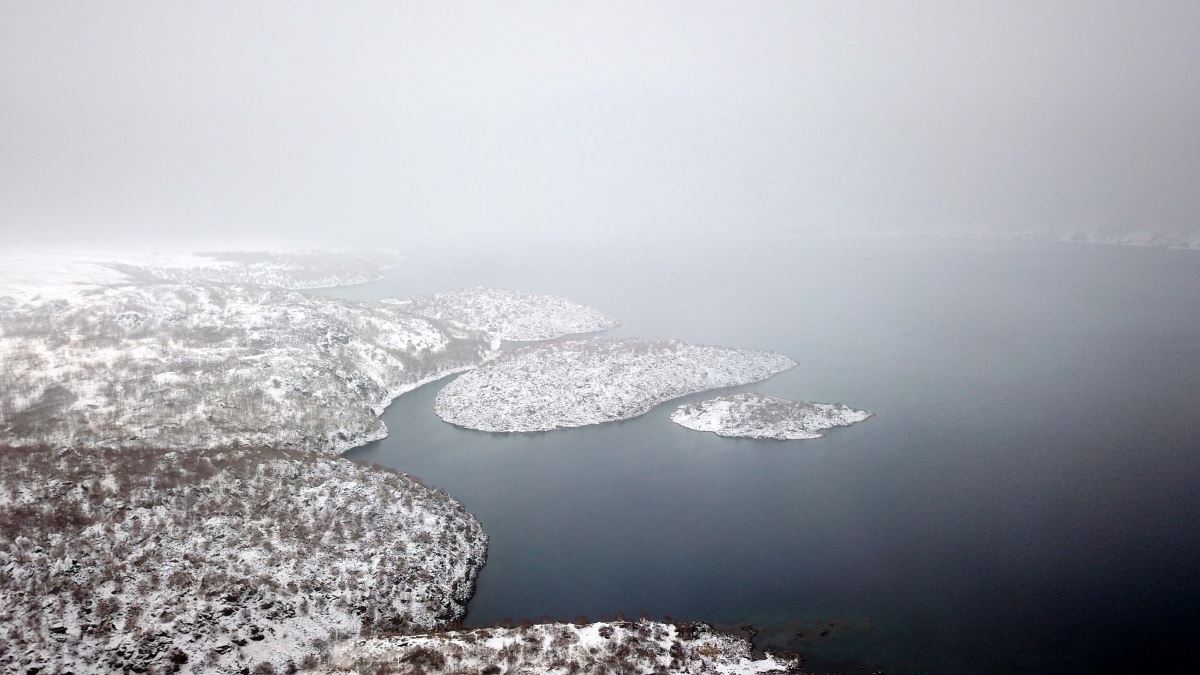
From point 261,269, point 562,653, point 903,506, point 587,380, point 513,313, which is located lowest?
Result: point 562,653

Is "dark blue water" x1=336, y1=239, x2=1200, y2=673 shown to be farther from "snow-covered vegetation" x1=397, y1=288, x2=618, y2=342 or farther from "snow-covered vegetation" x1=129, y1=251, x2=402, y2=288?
"snow-covered vegetation" x1=129, y1=251, x2=402, y2=288

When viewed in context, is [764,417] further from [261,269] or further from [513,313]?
[261,269]

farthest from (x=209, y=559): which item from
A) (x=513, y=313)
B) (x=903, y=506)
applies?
(x=513, y=313)

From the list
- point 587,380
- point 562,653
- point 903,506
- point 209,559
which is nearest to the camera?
point 562,653

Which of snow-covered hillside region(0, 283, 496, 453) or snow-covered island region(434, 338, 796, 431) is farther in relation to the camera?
snow-covered island region(434, 338, 796, 431)

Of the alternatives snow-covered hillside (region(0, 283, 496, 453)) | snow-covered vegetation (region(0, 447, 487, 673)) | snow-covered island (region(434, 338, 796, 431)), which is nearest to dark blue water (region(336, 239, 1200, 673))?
snow-covered island (region(434, 338, 796, 431))

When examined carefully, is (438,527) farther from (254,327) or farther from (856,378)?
(856,378)
